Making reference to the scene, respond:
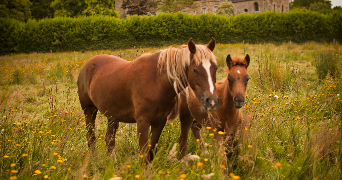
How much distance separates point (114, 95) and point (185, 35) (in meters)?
24.2

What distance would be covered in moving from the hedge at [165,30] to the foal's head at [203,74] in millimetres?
23577

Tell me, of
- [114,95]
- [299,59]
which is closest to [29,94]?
[114,95]

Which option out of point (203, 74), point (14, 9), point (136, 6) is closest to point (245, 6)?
point (136, 6)

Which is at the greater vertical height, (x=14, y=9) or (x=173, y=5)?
(x=173, y=5)

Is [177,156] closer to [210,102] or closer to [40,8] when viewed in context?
[210,102]

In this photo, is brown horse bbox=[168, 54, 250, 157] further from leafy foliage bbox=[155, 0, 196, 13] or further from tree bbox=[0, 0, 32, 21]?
leafy foliage bbox=[155, 0, 196, 13]

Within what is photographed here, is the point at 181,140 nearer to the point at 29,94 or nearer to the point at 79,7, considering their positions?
the point at 29,94

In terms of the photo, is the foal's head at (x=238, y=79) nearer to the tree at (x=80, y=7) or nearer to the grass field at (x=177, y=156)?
the grass field at (x=177, y=156)

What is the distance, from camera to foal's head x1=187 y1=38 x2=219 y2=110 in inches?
92.7

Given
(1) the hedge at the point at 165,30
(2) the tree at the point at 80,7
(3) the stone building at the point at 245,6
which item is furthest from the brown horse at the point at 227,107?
(3) the stone building at the point at 245,6

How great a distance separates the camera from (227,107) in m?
3.38

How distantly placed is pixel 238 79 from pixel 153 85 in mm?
1205

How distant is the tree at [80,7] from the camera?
105 feet

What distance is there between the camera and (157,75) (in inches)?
111
